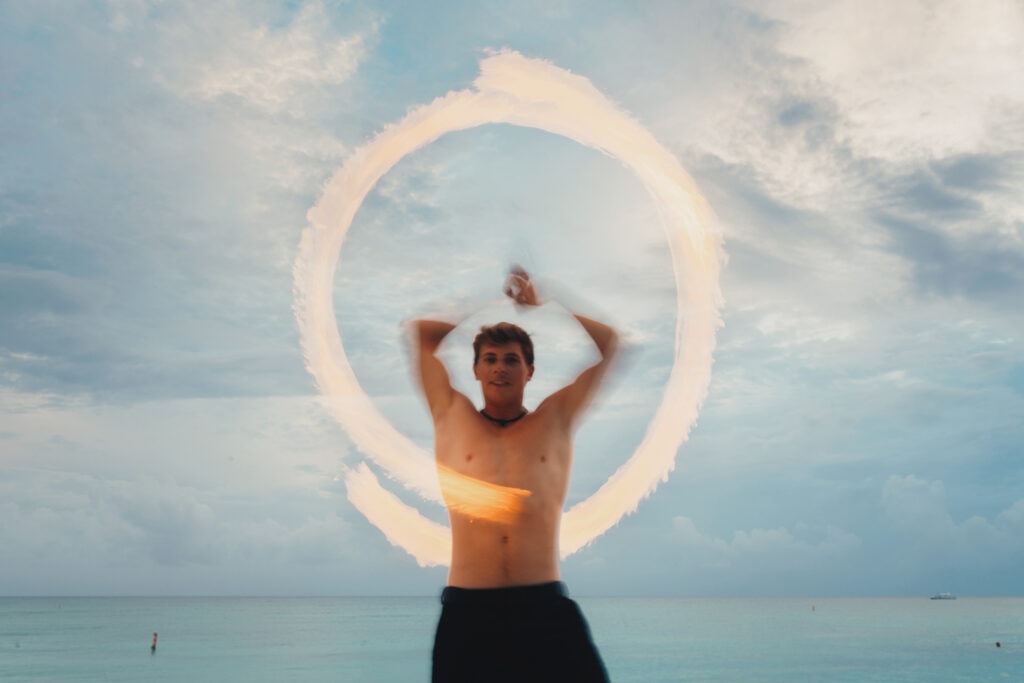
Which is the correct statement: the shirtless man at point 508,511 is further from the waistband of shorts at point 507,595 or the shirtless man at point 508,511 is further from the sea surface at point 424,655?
the sea surface at point 424,655

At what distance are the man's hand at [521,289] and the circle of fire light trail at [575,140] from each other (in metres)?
1.68

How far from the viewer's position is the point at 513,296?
5992mm

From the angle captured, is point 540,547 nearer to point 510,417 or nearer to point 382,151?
point 510,417

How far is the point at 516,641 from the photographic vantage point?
509 centimetres

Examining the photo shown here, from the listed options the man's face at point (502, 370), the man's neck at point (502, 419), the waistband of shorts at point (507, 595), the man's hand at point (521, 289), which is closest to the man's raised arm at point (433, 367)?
the man's neck at point (502, 419)

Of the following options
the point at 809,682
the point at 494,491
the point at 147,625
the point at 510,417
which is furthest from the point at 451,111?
the point at 147,625

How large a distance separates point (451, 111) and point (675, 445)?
3515 millimetres

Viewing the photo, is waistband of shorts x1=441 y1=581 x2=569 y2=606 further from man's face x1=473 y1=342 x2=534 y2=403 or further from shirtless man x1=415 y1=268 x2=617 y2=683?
man's face x1=473 y1=342 x2=534 y2=403

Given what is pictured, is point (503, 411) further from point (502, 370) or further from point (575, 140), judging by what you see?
point (575, 140)

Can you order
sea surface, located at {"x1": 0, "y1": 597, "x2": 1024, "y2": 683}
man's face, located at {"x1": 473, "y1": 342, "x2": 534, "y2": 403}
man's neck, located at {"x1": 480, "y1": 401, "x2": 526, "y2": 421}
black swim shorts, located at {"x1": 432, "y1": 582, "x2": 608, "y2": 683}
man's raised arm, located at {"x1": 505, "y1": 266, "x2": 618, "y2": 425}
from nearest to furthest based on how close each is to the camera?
Answer: black swim shorts, located at {"x1": 432, "y1": 582, "x2": 608, "y2": 683} → man's face, located at {"x1": 473, "y1": 342, "x2": 534, "y2": 403} → man's neck, located at {"x1": 480, "y1": 401, "x2": 526, "y2": 421} → man's raised arm, located at {"x1": 505, "y1": 266, "x2": 618, "y2": 425} → sea surface, located at {"x1": 0, "y1": 597, "x2": 1024, "y2": 683}

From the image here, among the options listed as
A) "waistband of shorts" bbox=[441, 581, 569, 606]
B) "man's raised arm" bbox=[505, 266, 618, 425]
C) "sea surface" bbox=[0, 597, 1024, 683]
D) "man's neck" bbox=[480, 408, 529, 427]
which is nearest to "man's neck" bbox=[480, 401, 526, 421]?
"man's neck" bbox=[480, 408, 529, 427]

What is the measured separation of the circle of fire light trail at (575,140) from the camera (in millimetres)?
7164

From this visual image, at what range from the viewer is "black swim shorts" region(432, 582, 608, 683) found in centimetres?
503

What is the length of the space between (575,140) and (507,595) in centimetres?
446
